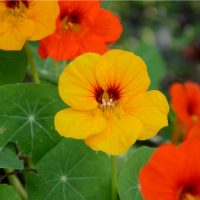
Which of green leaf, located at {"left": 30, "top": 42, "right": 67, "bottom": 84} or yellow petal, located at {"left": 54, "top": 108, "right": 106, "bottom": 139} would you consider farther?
green leaf, located at {"left": 30, "top": 42, "right": 67, "bottom": 84}

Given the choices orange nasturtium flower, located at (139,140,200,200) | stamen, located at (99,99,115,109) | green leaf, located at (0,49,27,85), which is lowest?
orange nasturtium flower, located at (139,140,200,200)

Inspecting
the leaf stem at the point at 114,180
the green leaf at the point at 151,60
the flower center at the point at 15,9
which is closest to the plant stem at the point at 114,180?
the leaf stem at the point at 114,180

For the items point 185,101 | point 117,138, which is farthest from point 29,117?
point 185,101

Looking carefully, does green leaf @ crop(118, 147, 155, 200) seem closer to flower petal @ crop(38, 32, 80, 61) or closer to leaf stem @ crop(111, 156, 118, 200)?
leaf stem @ crop(111, 156, 118, 200)

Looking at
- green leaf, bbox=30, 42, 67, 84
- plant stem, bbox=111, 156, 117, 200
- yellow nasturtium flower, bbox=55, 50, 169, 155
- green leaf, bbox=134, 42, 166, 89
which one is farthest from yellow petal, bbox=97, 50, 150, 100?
green leaf, bbox=134, 42, 166, 89

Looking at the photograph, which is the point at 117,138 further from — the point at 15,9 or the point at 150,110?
the point at 15,9

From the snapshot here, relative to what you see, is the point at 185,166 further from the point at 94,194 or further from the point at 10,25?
the point at 10,25
